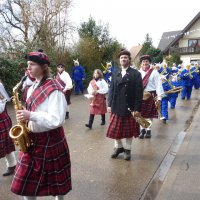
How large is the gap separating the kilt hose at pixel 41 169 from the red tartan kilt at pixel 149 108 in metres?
3.83

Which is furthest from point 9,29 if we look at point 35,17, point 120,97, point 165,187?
point 165,187

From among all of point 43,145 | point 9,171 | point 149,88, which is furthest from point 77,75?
point 43,145

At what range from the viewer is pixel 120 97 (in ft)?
15.8

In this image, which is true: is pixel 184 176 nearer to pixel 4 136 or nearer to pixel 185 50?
pixel 4 136

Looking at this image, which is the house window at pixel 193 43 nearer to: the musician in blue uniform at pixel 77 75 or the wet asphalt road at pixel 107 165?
the musician in blue uniform at pixel 77 75

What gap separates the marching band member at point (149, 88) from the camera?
6.15m

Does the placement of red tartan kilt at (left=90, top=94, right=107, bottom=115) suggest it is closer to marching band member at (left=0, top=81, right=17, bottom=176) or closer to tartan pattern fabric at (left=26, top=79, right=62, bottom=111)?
marching band member at (left=0, top=81, right=17, bottom=176)

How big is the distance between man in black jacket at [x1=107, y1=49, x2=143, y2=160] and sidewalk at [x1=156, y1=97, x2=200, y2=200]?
2.98 ft

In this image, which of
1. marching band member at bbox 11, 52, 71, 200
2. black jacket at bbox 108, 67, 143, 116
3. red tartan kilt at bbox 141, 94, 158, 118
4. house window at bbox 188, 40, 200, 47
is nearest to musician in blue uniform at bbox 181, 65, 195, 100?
red tartan kilt at bbox 141, 94, 158, 118

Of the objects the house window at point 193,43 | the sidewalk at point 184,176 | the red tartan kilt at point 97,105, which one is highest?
the house window at point 193,43

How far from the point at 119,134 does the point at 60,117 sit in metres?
2.43

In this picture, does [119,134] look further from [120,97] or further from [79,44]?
[79,44]

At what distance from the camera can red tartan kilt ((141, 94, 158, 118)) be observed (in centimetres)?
637

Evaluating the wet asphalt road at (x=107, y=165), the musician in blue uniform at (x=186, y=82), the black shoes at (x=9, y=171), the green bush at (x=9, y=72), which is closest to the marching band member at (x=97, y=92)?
the wet asphalt road at (x=107, y=165)
